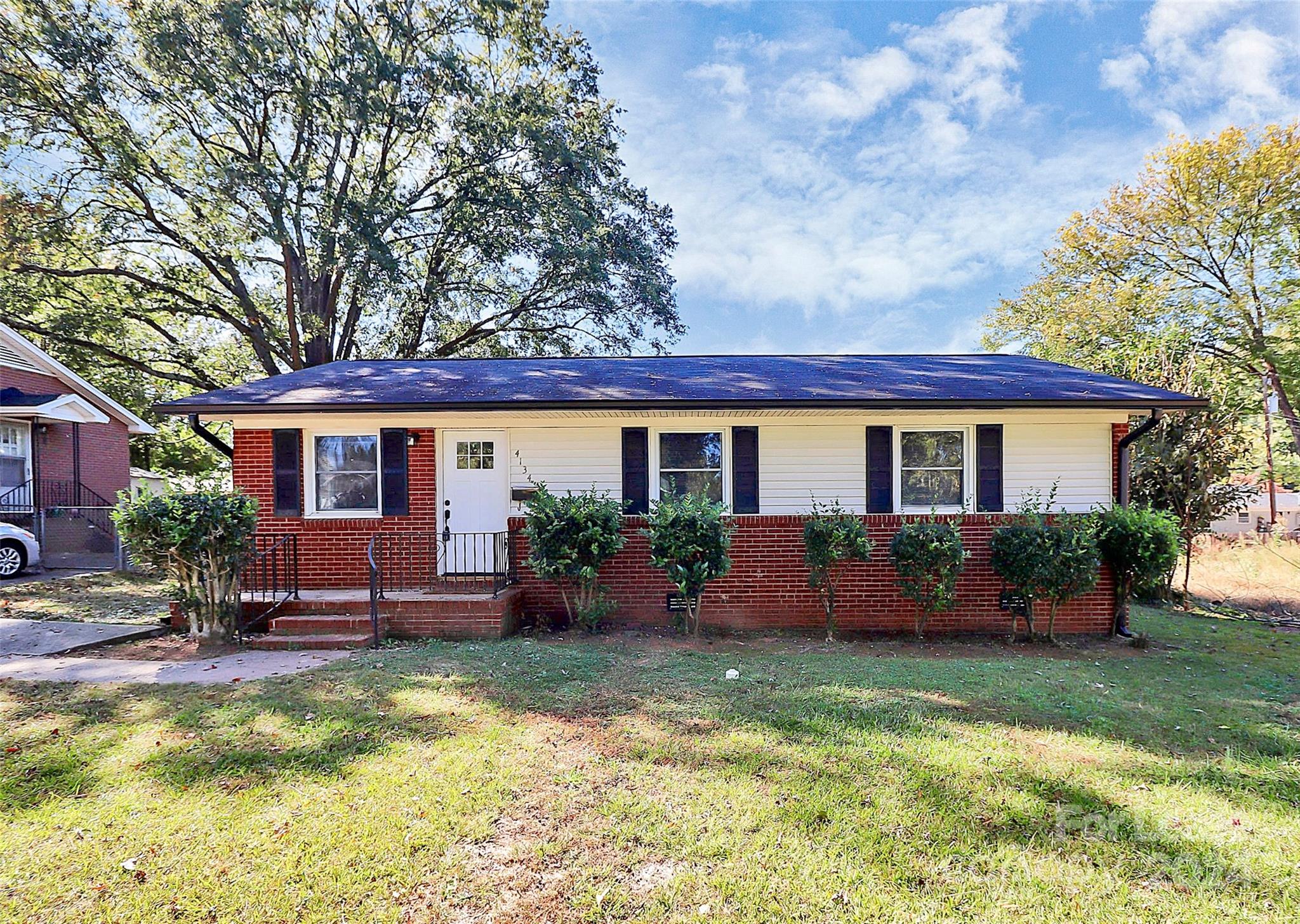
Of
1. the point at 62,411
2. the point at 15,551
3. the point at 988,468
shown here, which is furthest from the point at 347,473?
the point at 62,411

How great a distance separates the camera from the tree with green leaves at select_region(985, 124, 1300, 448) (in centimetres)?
1573

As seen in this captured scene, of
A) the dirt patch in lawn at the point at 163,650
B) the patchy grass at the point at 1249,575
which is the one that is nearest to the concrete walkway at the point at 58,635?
the dirt patch in lawn at the point at 163,650

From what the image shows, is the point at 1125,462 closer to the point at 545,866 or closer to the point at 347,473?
the point at 545,866

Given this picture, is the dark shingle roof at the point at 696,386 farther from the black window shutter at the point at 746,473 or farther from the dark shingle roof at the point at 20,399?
the dark shingle roof at the point at 20,399

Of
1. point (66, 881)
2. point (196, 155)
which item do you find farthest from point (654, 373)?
point (196, 155)

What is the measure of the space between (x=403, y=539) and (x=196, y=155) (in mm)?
14873

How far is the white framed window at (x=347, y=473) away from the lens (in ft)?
25.2

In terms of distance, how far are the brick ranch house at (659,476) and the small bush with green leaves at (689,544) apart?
65 centimetres

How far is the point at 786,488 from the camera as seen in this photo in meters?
7.61

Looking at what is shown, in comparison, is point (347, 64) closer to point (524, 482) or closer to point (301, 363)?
point (301, 363)

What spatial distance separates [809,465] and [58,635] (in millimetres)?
9070

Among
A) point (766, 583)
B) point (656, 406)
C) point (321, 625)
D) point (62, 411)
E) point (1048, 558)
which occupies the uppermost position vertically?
point (62, 411)

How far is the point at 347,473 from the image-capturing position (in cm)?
771

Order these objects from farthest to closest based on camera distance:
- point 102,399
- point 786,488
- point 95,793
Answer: point 102,399, point 786,488, point 95,793
